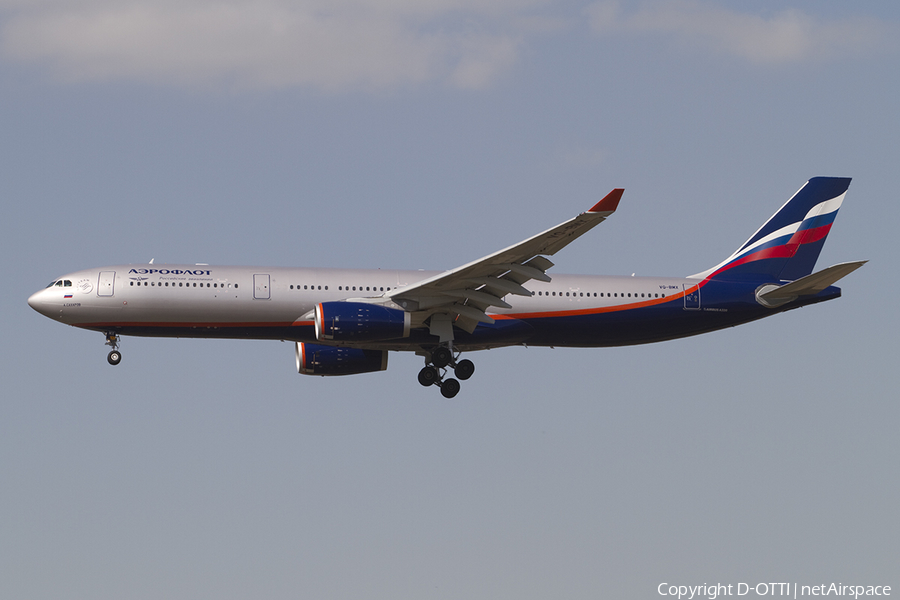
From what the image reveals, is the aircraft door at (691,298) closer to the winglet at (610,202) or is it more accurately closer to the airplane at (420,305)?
the airplane at (420,305)

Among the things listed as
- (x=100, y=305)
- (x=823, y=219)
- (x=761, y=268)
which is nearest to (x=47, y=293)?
(x=100, y=305)

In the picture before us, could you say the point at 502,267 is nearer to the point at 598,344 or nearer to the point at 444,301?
the point at 444,301

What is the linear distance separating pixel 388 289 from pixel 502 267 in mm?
4886

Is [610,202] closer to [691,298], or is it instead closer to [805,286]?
[691,298]

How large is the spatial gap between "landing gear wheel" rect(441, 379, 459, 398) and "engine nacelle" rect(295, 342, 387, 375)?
10.8 ft

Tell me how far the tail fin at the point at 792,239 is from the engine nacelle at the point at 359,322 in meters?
12.4

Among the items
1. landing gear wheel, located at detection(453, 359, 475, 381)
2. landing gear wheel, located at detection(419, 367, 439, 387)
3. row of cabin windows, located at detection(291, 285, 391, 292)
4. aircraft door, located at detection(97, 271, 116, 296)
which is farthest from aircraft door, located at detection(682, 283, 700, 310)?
aircraft door, located at detection(97, 271, 116, 296)

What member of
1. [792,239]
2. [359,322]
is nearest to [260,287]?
[359,322]

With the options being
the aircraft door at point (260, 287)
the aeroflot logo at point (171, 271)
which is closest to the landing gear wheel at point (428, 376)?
the aircraft door at point (260, 287)

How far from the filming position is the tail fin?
4356 centimetres

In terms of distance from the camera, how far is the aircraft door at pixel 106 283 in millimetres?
37938

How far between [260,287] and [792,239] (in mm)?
→ 20284

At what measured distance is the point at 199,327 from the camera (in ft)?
125

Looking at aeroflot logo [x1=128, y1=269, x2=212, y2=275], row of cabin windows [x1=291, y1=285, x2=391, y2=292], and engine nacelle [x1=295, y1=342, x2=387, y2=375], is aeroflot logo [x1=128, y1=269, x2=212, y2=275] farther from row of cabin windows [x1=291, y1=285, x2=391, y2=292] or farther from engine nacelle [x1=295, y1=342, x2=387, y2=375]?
engine nacelle [x1=295, y1=342, x2=387, y2=375]
